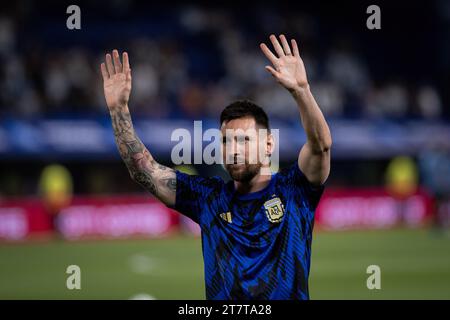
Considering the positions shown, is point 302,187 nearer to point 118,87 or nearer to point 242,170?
point 242,170

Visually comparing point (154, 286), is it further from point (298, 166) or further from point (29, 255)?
point (298, 166)

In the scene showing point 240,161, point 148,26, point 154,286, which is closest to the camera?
point 240,161

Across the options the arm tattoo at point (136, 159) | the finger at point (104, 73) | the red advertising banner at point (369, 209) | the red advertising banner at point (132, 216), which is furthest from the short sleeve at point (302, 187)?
the red advertising banner at point (369, 209)

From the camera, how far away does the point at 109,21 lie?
27672mm

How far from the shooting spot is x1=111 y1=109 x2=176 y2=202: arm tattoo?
Result: 18.7ft

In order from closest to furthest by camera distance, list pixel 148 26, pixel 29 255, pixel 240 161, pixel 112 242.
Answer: pixel 240 161, pixel 29 255, pixel 112 242, pixel 148 26

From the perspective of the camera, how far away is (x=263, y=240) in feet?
17.0

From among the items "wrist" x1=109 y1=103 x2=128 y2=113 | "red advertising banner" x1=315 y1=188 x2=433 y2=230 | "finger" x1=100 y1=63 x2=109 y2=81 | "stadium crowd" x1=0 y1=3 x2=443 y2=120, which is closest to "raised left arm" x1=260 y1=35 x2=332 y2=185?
"wrist" x1=109 y1=103 x2=128 y2=113

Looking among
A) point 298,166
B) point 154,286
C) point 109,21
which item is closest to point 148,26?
point 109,21

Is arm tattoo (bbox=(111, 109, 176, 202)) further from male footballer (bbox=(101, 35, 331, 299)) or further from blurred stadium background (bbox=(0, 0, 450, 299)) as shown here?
blurred stadium background (bbox=(0, 0, 450, 299))

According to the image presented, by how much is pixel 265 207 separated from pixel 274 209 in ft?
0.18

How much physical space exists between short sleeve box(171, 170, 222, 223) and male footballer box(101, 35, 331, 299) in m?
0.04

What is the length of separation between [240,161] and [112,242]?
17.1m

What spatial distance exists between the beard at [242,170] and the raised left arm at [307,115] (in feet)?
0.99
